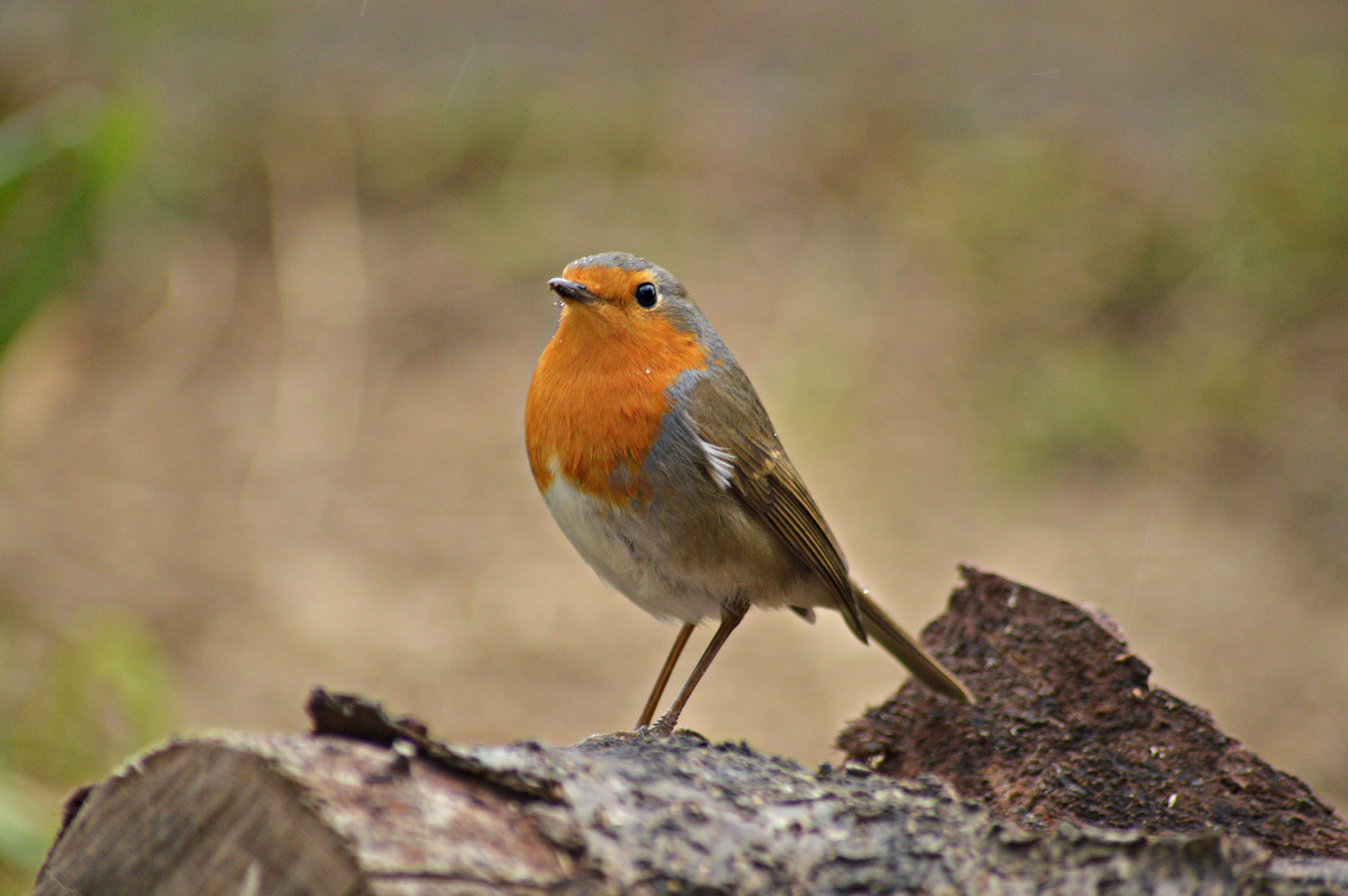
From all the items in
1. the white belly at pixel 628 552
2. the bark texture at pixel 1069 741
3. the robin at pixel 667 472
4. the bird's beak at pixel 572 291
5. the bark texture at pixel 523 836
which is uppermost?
the bird's beak at pixel 572 291

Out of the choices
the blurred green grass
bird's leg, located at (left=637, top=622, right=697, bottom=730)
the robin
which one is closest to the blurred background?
the blurred green grass

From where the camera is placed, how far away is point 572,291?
2.60 metres

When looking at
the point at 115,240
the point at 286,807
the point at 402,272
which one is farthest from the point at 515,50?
the point at 286,807

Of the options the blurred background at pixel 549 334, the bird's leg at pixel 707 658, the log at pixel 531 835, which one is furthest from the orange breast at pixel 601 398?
the blurred background at pixel 549 334

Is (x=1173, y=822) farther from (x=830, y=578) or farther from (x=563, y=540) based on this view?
(x=563, y=540)

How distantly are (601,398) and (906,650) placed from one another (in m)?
0.87

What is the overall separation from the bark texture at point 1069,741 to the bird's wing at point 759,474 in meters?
0.31

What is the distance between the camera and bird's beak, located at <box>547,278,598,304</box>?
2582 millimetres

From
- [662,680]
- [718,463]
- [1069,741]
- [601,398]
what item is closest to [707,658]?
[662,680]

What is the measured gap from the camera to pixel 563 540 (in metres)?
5.93

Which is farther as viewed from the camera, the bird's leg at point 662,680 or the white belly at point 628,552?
the bird's leg at point 662,680

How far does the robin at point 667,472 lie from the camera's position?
256 centimetres

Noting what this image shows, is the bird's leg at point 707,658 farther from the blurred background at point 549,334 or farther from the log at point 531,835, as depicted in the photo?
the blurred background at point 549,334

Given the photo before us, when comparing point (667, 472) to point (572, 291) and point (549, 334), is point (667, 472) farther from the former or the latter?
point (549, 334)
